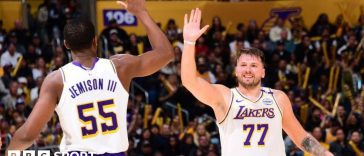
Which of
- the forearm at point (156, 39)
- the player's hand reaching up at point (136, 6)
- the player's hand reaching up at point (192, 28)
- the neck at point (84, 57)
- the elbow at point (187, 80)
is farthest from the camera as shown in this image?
the elbow at point (187, 80)

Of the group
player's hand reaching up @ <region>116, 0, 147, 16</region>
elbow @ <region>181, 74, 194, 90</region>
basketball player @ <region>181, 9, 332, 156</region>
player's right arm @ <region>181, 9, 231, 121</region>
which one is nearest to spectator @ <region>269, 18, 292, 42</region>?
basketball player @ <region>181, 9, 332, 156</region>

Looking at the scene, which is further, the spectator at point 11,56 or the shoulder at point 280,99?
the spectator at point 11,56

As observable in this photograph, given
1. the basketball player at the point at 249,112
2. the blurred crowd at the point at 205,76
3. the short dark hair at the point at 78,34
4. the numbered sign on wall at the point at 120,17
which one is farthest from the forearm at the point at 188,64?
the numbered sign on wall at the point at 120,17

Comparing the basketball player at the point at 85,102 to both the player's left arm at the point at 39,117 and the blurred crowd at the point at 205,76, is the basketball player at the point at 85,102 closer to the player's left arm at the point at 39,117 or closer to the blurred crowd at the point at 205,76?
the player's left arm at the point at 39,117

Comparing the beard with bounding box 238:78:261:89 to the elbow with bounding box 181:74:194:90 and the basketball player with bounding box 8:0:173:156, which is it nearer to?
the elbow with bounding box 181:74:194:90

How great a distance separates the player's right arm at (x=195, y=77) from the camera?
6.06 meters

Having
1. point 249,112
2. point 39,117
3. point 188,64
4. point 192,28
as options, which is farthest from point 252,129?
point 39,117

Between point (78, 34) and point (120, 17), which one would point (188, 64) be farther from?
point (120, 17)

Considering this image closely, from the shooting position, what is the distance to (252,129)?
6.54 meters

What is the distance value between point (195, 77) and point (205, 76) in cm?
1053

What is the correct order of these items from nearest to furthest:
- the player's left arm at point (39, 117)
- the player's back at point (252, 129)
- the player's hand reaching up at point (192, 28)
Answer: the player's left arm at point (39, 117)
the player's hand reaching up at point (192, 28)
the player's back at point (252, 129)

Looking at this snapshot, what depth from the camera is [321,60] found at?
58.9ft

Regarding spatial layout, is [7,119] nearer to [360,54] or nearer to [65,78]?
[360,54]

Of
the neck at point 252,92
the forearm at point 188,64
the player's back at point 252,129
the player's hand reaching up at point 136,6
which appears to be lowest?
the player's back at point 252,129
